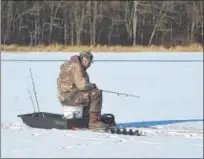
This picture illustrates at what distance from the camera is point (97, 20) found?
4341 centimetres

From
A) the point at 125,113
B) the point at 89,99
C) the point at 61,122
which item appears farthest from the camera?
the point at 125,113

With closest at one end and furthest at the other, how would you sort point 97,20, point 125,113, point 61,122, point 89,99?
1. point 61,122
2. point 89,99
3. point 125,113
4. point 97,20

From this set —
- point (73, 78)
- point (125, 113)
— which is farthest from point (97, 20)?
point (73, 78)

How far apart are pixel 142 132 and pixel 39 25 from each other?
36.9 m

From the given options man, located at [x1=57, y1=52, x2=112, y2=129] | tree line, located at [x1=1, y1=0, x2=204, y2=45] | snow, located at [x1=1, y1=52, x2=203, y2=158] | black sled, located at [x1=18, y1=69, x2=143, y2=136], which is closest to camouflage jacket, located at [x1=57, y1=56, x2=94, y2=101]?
man, located at [x1=57, y1=52, x2=112, y2=129]

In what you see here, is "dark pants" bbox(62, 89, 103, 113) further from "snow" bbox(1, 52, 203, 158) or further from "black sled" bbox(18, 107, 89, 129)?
"snow" bbox(1, 52, 203, 158)

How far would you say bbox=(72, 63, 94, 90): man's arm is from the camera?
286 inches

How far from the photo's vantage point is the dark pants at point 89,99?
24.0 feet

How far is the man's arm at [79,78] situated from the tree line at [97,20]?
104 feet

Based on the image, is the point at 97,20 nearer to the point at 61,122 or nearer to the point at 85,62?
the point at 85,62

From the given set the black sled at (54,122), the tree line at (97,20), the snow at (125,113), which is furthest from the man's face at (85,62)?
the tree line at (97,20)

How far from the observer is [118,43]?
40.2 meters

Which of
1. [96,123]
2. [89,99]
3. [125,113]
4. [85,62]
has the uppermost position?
[85,62]

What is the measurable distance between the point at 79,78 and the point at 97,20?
119ft
